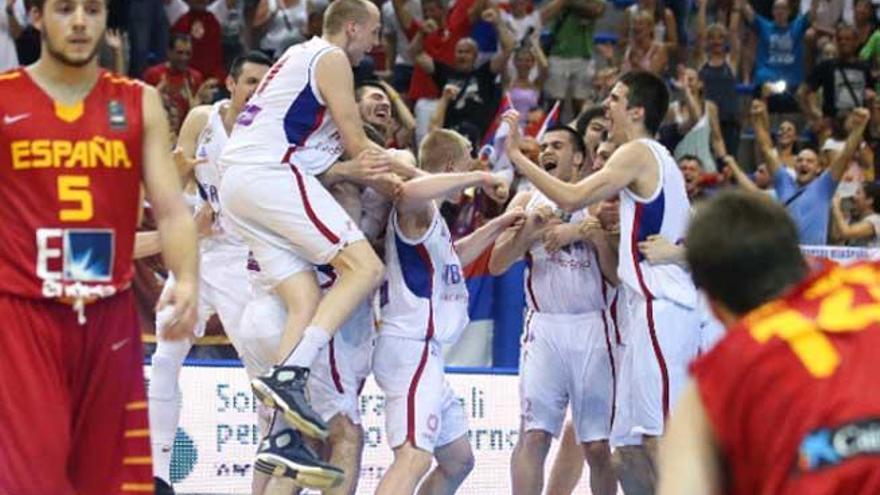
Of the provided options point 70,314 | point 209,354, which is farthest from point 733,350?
point 209,354

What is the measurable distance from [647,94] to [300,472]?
2.88m

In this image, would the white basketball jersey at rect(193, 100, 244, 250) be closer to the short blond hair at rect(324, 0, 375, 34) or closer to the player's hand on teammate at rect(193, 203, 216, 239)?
the player's hand on teammate at rect(193, 203, 216, 239)

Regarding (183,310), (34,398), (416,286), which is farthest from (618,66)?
(34,398)

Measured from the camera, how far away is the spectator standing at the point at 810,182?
15695 mm

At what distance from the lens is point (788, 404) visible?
3.46m

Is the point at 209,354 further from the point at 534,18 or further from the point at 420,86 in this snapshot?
the point at 534,18

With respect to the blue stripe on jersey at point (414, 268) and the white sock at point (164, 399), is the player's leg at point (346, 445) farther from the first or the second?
the white sock at point (164, 399)

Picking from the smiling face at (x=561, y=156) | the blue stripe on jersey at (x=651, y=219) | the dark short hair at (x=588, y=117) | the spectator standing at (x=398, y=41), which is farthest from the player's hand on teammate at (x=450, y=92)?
the blue stripe on jersey at (x=651, y=219)

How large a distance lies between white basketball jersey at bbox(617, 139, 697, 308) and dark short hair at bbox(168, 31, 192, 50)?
27.2 feet

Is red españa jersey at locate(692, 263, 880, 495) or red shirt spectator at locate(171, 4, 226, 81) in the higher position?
red españa jersey at locate(692, 263, 880, 495)

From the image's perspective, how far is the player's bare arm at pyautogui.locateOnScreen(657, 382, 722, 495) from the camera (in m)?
3.47

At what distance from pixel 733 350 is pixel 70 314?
3.13 metres

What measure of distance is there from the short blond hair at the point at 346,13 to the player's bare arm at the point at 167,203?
2.60 metres

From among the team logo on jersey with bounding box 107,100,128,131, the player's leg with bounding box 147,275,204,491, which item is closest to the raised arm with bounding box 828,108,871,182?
the player's leg with bounding box 147,275,204,491
